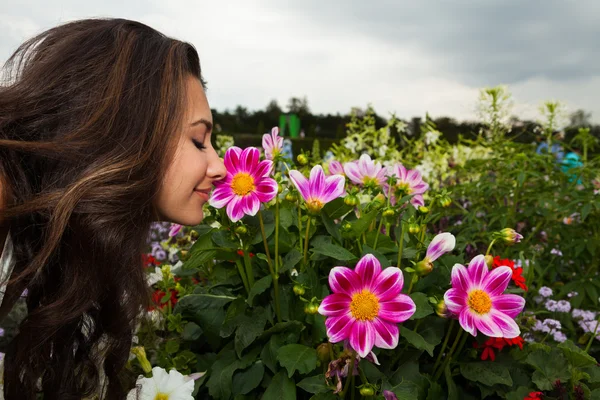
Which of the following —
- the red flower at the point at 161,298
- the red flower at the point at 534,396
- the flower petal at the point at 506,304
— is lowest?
the red flower at the point at 161,298

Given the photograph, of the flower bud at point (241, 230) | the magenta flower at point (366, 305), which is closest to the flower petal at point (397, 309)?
the magenta flower at point (366, 305)

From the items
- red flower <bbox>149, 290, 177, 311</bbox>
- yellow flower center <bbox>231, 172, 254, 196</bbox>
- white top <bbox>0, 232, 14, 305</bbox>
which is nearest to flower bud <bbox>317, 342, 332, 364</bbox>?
yellow flower center <bbox>231, 172, 254, 196</bbox>

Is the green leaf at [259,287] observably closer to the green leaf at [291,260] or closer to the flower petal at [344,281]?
the green leaf at [291,260]

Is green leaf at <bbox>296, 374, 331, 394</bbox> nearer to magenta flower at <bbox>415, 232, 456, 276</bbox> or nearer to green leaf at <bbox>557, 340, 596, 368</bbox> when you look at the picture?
magenta flower at <bbox>415, 232, 456, 276</bbox>

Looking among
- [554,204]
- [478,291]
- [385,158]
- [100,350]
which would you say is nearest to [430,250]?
[478,291]

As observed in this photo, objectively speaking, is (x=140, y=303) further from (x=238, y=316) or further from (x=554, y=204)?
(x=554, y=204)

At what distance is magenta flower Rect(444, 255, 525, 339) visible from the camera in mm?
990

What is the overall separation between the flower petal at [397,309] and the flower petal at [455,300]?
0.08 m

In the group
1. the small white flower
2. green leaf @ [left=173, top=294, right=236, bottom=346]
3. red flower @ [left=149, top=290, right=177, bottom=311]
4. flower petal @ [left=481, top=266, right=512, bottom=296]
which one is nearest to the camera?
flower petal @ [left=481, top=266, right=512, bottom=296]

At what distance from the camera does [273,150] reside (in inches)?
48.6

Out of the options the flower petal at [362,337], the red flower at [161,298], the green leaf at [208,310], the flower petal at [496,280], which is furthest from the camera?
the red flower at [161,298]

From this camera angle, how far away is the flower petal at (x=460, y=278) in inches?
38.9

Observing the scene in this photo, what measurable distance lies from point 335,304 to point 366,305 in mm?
50

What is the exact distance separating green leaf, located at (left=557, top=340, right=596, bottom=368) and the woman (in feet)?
2.63
